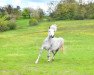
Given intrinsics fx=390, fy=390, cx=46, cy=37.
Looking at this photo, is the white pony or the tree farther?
the tree

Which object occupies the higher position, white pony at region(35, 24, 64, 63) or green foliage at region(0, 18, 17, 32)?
white pony at region(35, 24, 64, 63)

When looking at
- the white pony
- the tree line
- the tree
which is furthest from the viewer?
the tree

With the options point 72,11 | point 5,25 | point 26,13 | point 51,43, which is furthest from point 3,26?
point 51,43

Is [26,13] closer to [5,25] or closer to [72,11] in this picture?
[72,11]

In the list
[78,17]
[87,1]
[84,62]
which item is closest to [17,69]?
[84,62]

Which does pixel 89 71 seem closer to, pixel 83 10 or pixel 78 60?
pixel 78 60

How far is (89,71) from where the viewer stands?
1419 centimetres

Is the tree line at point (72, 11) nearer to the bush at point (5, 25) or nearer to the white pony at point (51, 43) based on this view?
the bush at point (5, 25)

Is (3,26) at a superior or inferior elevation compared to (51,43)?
inferior

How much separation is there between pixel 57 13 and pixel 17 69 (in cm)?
5387

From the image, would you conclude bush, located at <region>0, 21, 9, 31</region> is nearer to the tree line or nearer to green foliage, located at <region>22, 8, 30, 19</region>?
the tree line

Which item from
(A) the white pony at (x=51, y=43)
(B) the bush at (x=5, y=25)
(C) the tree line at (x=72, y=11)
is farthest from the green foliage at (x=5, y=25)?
(A) the white pony at (x=51, y=43)

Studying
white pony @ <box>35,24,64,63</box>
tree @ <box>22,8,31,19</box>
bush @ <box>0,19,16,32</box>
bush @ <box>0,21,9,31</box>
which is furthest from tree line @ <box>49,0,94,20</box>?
white pony @ <box>35,24,64,63</box>

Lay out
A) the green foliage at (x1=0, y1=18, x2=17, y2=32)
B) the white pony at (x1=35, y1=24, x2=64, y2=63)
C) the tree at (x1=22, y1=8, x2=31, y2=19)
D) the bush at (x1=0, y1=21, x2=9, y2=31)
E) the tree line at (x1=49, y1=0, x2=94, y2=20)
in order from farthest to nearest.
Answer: the tree at (x1=22, y1=8, x2=31, y2=19)
the tree line at (x1=49, y1=0, x2=94, y2=20)
the bush at (x1=0, y1=21, x2=9, y2=31)
the green foliage at (x1=0, y1=18, x2=17, y2=32)
the white pony at (x1=35, y1=24, x2=64, y2=63)
